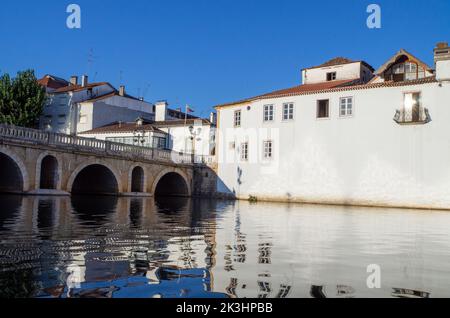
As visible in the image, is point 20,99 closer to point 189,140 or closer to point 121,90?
point 121,90

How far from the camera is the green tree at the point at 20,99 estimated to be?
51.6 meters

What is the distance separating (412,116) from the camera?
111ft

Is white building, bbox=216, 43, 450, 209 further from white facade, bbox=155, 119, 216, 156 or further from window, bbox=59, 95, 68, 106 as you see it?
window, bbox=59, 95, 68, 106

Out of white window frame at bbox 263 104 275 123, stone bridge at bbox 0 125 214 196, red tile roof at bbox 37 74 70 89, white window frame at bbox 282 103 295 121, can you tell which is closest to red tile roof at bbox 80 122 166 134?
stone bridge at bbox 0 125 214 196

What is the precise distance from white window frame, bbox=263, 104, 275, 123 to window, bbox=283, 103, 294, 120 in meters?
1.14

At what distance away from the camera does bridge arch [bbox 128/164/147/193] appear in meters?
39.6

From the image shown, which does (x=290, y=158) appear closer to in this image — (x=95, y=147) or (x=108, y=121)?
(x=95, y=147)

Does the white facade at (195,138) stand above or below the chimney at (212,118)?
below

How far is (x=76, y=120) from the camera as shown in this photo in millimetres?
57969

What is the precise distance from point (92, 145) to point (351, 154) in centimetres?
2018

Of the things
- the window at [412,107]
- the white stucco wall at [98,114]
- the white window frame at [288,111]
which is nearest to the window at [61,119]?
the white stucco wall at [98,114]

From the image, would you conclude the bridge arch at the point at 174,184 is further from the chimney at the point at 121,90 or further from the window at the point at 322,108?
the chimney at the point at 121,90

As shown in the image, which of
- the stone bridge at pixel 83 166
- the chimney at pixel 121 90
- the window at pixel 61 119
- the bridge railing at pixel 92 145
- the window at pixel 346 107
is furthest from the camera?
the chimney at pixel 121 90

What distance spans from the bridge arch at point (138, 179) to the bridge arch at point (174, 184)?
97.8 inches
